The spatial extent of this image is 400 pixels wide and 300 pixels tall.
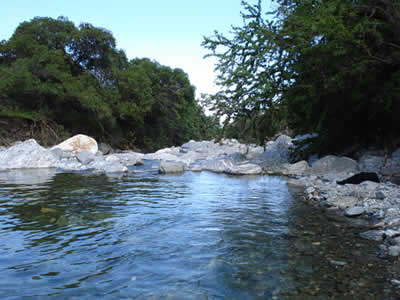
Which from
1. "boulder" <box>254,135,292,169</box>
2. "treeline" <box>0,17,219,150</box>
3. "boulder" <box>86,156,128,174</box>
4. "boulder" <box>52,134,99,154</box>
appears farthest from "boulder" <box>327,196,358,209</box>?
"boulder" <box>52,134,99,154</box>

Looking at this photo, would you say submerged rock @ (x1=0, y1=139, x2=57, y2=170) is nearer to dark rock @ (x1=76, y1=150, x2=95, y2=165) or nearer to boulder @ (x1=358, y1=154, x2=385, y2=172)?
dark rock @ (x1=76, y1=150, x2=95, y2=165)

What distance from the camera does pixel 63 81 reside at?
2059 centimetres

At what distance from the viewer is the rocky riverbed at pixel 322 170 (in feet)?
13.8

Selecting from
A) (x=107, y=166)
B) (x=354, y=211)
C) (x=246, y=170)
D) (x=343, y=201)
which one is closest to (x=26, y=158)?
(x=107, y=166)

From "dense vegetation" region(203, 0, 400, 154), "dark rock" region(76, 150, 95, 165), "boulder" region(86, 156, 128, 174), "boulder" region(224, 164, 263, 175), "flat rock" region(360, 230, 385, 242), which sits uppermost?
"dense vegetation" region(203, 0, 400, 154)

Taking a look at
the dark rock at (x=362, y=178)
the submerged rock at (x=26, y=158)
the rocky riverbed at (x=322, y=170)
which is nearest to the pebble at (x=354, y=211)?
the rocky riverbed at (x=322, y=170)

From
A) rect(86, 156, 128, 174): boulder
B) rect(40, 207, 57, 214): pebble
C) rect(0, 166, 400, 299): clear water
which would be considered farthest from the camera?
rect(86, 156, 128, 174): boulder

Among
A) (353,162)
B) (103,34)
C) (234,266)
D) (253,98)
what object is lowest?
(234,266)

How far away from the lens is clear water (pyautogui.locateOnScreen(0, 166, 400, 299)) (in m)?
2.33

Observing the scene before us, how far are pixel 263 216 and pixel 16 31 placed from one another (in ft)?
80.8

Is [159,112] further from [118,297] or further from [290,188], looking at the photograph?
[118,297]

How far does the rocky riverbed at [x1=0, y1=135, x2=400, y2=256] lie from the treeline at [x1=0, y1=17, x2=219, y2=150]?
6.05 meters

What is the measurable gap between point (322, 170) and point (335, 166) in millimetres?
402

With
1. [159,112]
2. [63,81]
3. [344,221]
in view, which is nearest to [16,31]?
[63,81]
